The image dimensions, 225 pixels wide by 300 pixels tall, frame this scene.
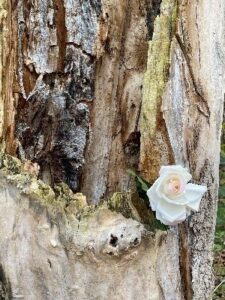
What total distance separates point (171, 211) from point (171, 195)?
0.12ft

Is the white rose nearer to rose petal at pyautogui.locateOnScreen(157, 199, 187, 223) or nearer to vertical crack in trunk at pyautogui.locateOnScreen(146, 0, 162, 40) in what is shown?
rose petal at pyautogui.locateOnScreen(157, 199, 187, 223)

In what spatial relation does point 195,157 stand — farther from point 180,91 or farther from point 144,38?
point 144,38

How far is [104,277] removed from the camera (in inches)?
48.4

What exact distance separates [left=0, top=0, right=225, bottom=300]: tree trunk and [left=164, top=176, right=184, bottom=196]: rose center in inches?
3.3

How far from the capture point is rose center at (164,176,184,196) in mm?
1202

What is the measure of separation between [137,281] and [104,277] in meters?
0.07

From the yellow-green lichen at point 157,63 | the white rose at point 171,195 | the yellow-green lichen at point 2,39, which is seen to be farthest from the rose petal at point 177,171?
the yellow-green lichen at point 2,39

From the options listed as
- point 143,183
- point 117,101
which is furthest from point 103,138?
point 143,183

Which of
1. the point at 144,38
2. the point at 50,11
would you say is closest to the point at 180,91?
the point at 144,38

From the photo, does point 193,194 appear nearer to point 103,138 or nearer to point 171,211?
point 171,211

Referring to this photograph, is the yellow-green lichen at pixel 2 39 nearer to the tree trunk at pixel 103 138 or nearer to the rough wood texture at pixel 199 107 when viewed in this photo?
the tree trunk at pixel 103 138

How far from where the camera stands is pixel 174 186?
1.21 m

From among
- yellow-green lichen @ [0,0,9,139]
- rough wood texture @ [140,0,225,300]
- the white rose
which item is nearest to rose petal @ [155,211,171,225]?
the white rose

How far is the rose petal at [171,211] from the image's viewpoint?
121 cm
